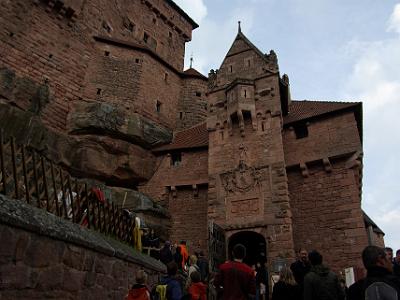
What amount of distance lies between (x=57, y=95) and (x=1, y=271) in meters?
16.7

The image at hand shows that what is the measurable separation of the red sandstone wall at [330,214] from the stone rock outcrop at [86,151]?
27.4 ft

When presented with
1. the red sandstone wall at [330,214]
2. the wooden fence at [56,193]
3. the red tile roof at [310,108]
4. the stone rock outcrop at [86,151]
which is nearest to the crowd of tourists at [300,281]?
the wooden fence at [56,193]

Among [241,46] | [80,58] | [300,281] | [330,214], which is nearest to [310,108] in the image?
[241,46]

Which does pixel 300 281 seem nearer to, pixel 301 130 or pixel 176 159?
pixel 301 130

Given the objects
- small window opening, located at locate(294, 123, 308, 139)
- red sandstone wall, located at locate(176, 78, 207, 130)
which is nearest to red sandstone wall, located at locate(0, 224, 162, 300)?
small window opening, located at locate(294, 123, 308, 139)

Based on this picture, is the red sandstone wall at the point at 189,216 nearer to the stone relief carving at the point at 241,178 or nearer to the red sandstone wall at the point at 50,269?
the stone relief carving at the point at 241,178

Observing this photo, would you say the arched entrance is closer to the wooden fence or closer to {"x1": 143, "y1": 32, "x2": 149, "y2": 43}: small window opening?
the wooden fence

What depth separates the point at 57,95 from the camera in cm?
1842

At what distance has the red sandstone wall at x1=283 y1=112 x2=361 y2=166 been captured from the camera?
47.7ft

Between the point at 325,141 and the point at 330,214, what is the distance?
3.37 metres

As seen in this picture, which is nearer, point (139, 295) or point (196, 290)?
point (139, 295)

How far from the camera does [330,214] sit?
13859mm

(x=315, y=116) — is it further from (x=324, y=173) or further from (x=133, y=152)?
(x=133, y=152)

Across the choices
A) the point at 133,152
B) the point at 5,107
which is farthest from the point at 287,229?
the point at 5,107
